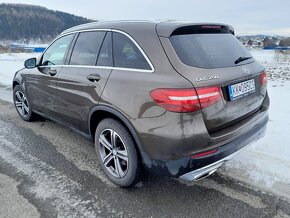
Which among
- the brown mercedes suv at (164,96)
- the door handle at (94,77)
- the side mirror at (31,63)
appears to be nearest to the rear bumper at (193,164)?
the brown mercedes suv at (164,96)

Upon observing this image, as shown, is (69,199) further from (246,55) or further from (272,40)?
(272,40)

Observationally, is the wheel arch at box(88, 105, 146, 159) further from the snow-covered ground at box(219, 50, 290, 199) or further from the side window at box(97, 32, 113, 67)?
the snow-covered ground at box(219, 50, 290, 199)

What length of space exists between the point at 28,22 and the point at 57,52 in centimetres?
9765

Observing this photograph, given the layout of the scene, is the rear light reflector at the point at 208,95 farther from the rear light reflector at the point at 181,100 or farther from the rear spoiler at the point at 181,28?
the rear spoiler at the point at 181,28

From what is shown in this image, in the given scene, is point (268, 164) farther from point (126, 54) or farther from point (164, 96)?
point (126, 54)

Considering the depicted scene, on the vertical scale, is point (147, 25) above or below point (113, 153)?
above

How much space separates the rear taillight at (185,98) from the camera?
7.24ft

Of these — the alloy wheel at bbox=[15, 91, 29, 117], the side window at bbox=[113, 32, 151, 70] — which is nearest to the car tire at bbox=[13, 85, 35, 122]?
the alloy wheel at bbox=[15, 91, 29, 117]

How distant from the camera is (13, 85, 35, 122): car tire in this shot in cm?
487

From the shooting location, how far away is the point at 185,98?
2.20m

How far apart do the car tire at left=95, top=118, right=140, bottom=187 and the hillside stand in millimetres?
90849

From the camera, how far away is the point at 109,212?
8.40ft

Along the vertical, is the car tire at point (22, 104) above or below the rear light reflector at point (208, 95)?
below

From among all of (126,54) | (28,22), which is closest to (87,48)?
(126,54)
